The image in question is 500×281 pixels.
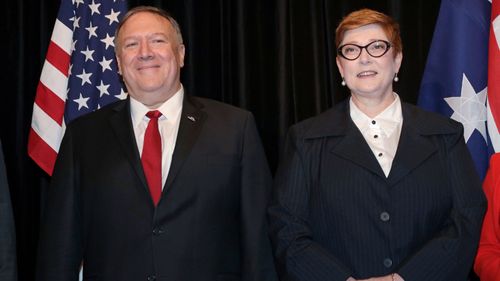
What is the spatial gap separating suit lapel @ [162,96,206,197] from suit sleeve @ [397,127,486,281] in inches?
36.3

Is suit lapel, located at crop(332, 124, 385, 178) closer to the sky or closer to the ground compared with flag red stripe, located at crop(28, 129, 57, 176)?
closer to the sky

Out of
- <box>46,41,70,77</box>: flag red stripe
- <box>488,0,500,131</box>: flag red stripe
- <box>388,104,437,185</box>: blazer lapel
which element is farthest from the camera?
<box>46,41,70,77</box>: flag red stripe

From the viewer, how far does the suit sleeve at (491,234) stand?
2467 millimetres

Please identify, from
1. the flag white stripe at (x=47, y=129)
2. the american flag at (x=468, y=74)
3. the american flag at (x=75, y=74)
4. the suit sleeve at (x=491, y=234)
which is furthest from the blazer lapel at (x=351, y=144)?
the flag white stripe at (x=47, y=129)

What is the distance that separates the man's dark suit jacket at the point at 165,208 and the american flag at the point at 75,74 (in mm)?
1011

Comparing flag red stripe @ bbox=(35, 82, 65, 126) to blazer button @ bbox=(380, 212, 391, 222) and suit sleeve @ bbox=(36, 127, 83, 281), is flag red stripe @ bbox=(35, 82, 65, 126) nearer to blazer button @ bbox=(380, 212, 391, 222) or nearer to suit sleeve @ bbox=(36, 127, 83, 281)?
suit sleeve @ bbox=(36, 127, 83, 281)

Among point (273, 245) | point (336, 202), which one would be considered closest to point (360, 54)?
point (336, 202)

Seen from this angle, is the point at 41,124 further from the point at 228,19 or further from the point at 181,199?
the point at 181,199

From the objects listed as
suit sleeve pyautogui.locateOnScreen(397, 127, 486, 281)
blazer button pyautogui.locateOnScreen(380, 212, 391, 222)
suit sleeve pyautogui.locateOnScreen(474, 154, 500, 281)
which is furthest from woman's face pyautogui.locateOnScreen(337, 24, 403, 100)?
suit sleeve pyautogui.locateOnScreen(474, 154, 500, 281)

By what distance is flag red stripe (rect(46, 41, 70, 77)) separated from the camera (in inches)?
153

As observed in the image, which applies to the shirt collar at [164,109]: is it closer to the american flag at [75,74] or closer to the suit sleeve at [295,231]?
the suit sleeve at [295,231]

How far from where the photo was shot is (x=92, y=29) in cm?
381

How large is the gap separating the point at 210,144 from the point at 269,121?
4.68ft

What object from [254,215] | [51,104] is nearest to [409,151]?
[254,215]
